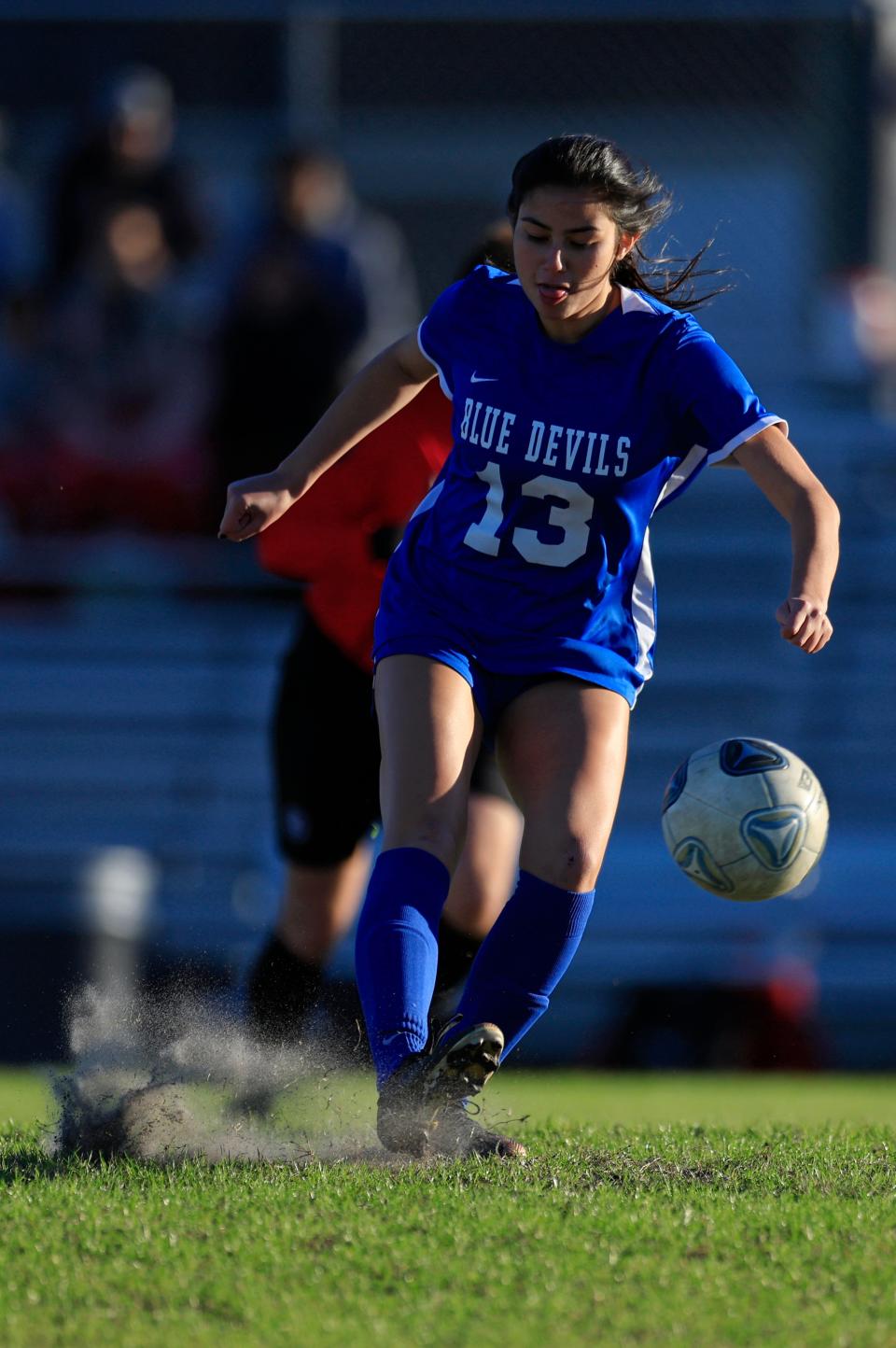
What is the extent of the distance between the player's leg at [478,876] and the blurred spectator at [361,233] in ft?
17.0

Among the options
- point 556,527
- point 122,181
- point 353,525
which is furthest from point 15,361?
point 556,527

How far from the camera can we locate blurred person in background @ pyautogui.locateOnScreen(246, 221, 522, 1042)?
→ 5.16 metres

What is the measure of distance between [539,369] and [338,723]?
1446mm

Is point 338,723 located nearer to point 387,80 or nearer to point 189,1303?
point 189,1303

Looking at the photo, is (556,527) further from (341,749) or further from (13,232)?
(13,232)

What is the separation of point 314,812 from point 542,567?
4.64ft

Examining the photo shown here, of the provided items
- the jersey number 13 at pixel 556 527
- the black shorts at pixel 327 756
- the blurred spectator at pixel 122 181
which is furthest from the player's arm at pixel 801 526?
the blurred spectator at pixel 122 181

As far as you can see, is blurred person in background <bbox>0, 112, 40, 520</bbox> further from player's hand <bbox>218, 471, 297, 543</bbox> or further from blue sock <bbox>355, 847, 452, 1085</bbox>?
blue sock <bbox>355, 847, 452, 1085</bbox>

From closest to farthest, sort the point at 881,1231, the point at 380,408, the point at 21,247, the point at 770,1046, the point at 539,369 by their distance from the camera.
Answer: the point at 881,1231, the point at 539,369, the point at 380,408, the point at 770,1046, the point at 21,247

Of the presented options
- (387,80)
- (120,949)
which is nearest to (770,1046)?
(120,949)

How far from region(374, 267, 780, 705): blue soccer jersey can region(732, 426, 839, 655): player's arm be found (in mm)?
54

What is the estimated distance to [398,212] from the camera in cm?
1291

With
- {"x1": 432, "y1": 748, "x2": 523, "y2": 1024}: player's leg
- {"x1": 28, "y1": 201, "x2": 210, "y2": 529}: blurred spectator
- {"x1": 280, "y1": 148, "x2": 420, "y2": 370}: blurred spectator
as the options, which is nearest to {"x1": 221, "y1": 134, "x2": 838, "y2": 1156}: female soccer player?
{"x1": 432, "y1": 748, "x2": 523, "y2": 1024}: player's leg

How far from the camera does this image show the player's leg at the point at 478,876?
16.7ft
